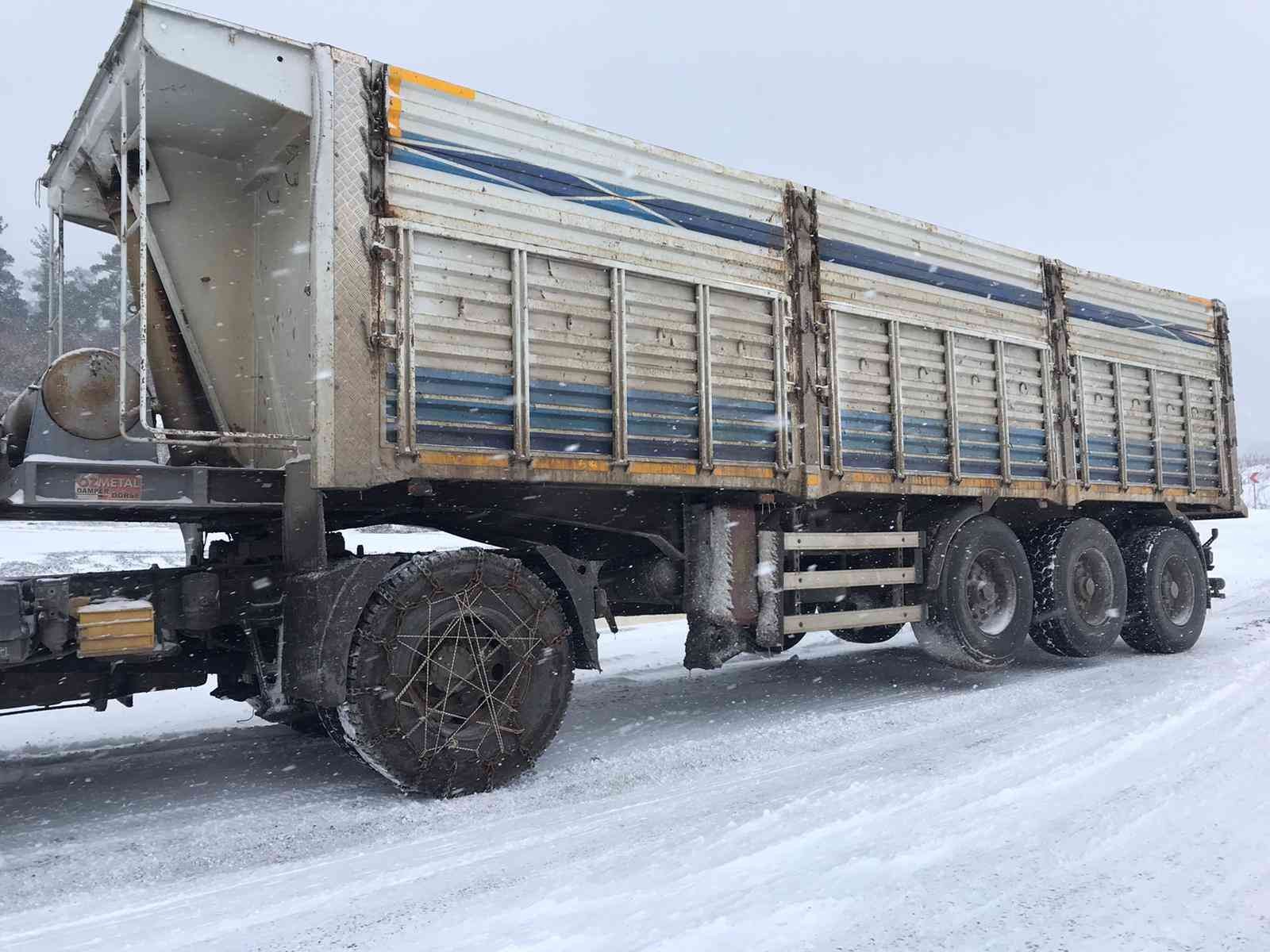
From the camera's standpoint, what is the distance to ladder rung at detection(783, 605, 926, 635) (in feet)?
20.8

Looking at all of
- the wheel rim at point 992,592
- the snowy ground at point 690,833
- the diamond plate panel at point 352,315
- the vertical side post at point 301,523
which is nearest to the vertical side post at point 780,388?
the snowy ground at point 690,833

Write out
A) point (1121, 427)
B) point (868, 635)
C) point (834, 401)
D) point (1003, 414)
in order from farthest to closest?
point (868, 635)
point (1121, 427)
point (1003, 414)
point (834, 401)

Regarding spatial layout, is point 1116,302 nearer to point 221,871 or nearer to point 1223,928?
point 1223,928

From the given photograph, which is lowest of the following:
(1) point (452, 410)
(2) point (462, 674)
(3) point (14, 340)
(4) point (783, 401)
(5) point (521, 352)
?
(2) point (462, 674)

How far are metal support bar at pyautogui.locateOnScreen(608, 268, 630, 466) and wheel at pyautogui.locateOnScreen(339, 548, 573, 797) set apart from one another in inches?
35.7

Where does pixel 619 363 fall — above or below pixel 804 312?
below

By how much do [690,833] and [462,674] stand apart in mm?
1397

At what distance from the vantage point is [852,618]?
6.80 metres

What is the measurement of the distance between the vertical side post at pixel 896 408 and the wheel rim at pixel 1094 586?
2.51 m

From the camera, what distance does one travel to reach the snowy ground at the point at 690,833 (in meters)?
3.02

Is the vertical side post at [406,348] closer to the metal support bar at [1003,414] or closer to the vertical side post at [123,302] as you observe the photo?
the vertical side post at [123,302]

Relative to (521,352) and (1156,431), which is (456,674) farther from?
(1156,431)

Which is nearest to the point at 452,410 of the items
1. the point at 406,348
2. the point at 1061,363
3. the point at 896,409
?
the point at 406,348

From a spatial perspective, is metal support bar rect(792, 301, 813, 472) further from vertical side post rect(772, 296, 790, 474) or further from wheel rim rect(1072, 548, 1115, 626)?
wheel rim rect(1072, 548, 1115, 626)
